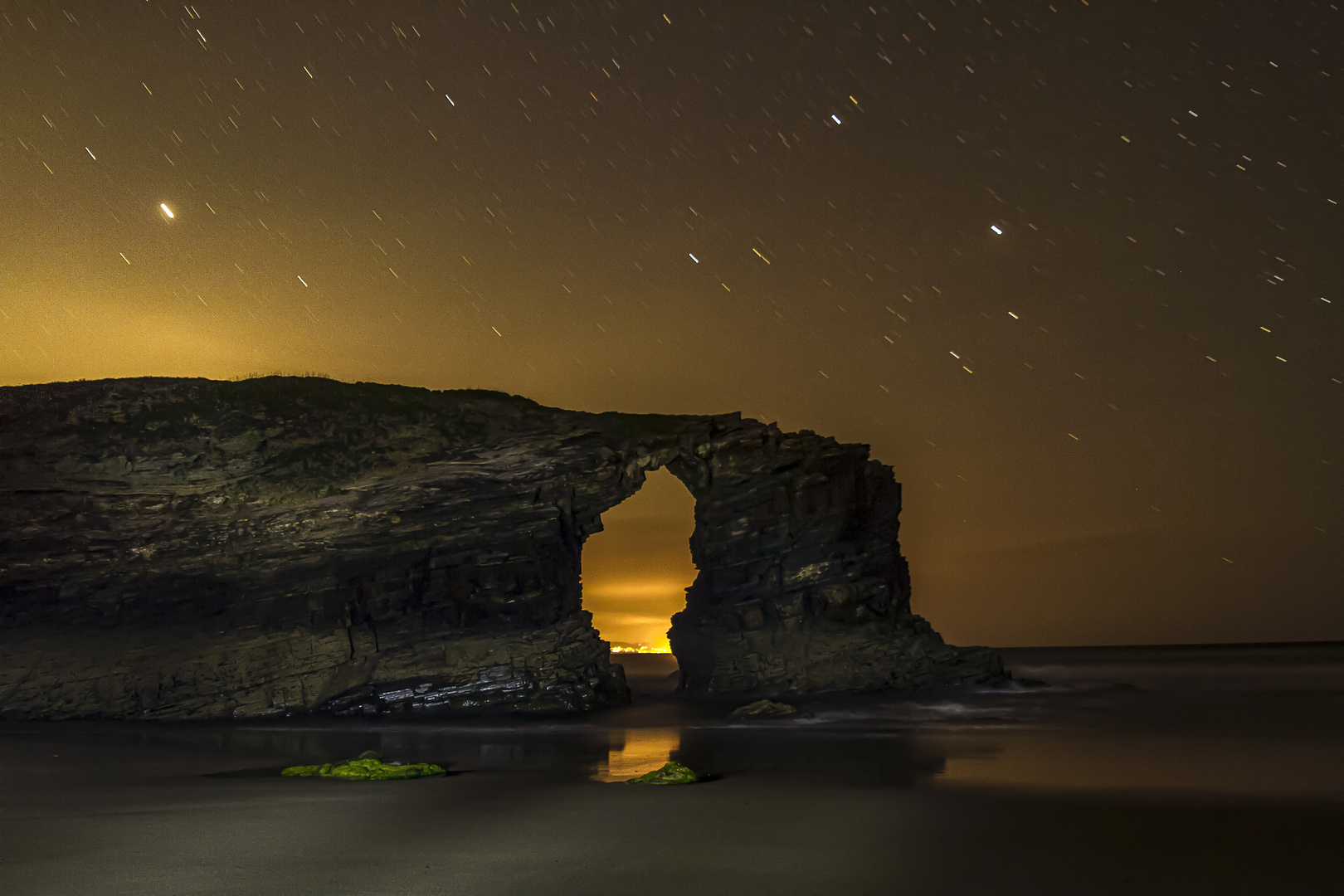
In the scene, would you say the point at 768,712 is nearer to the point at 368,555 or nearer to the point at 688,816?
the point at 368,555

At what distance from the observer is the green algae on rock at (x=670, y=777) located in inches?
609

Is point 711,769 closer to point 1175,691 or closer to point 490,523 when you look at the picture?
point 490,523

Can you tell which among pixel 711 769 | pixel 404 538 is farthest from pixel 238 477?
pixel 711 769

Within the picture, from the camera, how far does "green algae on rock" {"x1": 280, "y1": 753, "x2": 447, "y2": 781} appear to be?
1585cm

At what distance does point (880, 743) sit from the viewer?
2145cm

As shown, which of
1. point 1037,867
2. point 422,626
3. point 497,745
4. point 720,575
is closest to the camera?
point 1037,867

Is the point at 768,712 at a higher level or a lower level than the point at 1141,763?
higher

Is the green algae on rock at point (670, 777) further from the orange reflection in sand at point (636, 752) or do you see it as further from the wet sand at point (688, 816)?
the orange reflection in sand at point (636, 752)

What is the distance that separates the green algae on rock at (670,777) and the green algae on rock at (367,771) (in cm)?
363

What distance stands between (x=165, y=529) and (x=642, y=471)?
1505cm

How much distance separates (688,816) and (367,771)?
6229 millimetres

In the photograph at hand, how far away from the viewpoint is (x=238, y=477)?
30984mm

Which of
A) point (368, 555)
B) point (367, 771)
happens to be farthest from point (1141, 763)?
point (368, 555)

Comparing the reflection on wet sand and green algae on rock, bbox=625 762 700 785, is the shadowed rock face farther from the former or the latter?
green algae on rock, bbox=625 762 700 785
